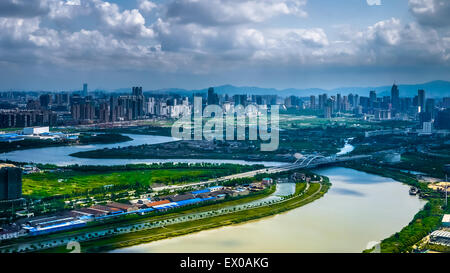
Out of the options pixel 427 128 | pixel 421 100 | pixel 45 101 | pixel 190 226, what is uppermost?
pixel 421 100

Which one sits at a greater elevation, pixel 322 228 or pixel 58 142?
pixel 58 142

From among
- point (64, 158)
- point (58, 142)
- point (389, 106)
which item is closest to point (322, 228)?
point (64, 158)

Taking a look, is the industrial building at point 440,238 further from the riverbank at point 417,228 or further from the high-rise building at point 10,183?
the high-rise building at point 10,183

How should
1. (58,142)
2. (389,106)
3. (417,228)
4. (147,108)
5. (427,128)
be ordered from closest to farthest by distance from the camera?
(417,228)
(58,142)
(427,128)
(147,108)
(389,106)

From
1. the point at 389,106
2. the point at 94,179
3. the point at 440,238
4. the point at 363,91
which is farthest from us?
the point at 363,91

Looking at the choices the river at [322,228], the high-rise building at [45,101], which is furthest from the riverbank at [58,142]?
the high-rise building at [45,101]

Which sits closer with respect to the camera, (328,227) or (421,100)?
(328,227)

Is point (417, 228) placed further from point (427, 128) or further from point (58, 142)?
point (427, 128)
